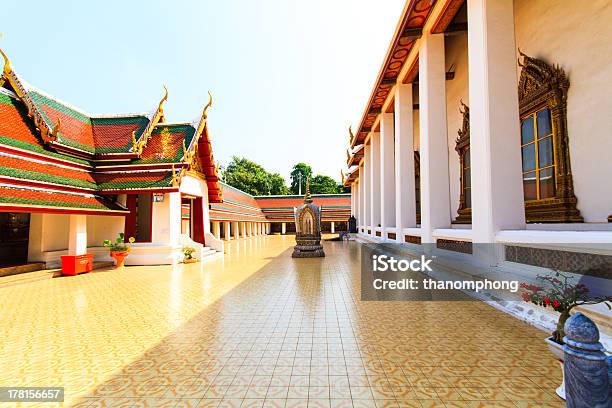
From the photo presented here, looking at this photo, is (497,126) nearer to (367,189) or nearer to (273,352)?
(273,352)

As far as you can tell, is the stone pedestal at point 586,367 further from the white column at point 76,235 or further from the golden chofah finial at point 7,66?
the golden chofah finial at point 7,66

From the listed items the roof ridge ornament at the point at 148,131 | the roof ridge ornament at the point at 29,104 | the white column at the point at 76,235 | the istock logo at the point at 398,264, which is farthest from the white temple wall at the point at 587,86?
the roof ridge ornament at the point at 29,104

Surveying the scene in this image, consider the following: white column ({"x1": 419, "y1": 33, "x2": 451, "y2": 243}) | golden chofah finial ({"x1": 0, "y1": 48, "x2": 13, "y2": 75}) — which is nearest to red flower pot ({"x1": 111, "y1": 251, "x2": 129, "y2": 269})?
golden chofah finial ({"x1": 0, "y1": 48, "x2": 13, "y2": 75})

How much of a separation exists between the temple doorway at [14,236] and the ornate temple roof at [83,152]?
8.33ft

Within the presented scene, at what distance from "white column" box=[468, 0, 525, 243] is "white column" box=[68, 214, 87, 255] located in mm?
11263

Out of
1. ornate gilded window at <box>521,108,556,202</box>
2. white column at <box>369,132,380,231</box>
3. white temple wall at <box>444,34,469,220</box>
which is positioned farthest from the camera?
white column at <box>369,132,380,231</box>

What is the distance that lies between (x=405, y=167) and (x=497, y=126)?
14.8 ft

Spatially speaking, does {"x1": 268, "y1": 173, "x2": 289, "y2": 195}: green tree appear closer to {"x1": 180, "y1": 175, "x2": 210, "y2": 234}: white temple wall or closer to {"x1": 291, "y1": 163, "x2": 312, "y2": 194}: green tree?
{"x1": 291, "y1": 163, "x2": 312, "y2": 194}: green tree

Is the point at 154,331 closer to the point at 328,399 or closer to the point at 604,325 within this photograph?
the point at 328,399

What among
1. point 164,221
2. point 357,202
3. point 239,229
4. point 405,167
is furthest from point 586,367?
point 239,229

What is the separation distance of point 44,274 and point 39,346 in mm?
6350

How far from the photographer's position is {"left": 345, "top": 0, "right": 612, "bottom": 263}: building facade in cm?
448

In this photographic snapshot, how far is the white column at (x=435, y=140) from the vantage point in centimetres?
680

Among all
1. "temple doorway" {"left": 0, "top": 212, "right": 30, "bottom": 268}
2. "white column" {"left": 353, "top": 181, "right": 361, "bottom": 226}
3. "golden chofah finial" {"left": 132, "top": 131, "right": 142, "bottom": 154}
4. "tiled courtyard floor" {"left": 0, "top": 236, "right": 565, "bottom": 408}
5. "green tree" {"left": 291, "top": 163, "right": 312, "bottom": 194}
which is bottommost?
"tiled courtyard floor" {"left": 0, "top": 236, "right": 565, "bottom": 408}
